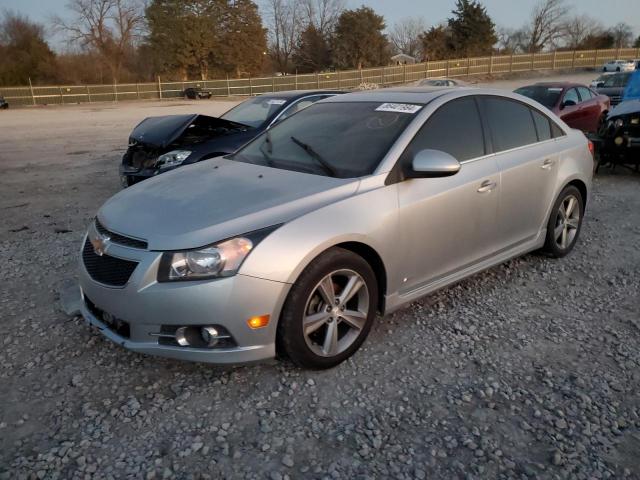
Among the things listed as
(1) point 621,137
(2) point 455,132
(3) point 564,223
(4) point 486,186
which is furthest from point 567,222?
(1) point 621,137

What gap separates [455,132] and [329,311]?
1.71m

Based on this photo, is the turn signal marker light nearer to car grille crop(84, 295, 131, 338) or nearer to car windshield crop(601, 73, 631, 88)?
car grille crop(84, 295, 131, 338)

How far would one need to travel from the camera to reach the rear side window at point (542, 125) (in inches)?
177

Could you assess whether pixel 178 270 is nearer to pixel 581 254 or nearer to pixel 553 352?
pixel 553 352

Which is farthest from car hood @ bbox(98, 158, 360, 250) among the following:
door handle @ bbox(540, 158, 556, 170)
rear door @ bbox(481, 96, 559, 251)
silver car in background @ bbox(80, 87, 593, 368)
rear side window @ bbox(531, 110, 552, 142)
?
rear side window @ bbox(531, 110, 552, 142)

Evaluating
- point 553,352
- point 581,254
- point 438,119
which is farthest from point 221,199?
point 581,254

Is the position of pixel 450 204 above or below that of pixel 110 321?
above

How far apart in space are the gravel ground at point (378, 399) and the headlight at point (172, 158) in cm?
231

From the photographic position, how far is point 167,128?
22.3ft

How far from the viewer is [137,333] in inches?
110

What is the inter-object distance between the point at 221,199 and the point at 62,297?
6.48 ft

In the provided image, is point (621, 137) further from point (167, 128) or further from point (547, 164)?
point (167, 128)

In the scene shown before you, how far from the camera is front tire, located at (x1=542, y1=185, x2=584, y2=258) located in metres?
4.66

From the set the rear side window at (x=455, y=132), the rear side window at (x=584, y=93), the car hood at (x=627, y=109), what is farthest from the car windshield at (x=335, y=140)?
the rear side window at (x=584, y=93)
